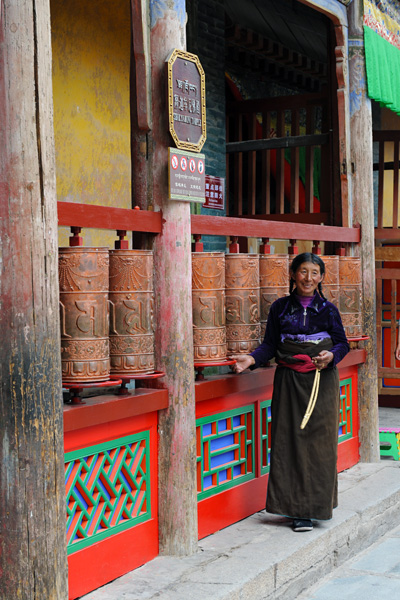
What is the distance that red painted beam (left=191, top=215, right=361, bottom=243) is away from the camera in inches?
183

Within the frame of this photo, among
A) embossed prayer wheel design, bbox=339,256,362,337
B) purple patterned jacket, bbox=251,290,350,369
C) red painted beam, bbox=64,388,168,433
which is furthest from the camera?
embossed prayer wheel design, bbox=339,256,362,337

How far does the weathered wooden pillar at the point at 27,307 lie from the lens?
304 centimetres

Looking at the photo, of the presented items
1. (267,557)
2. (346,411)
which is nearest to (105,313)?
(267,557)

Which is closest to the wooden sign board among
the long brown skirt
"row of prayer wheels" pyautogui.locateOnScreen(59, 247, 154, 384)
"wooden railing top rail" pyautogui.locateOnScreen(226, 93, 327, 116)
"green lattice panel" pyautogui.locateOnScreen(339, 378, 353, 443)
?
"row of prayer wheels" pyautogui.locateOnScreen(59, 247, 154, 384)

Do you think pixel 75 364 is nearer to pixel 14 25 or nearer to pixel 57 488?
pixel 57 488

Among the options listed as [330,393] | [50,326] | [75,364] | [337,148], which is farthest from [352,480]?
[50,326]

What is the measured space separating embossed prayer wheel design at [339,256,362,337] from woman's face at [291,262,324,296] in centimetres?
136

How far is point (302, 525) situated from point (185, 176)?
1.97m

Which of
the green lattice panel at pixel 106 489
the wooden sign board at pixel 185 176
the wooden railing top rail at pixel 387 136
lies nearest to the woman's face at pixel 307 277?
the wooden sign board at pixel 185 176

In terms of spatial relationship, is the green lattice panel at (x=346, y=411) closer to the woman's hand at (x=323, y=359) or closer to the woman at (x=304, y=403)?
the woman at (x=304, y=403)

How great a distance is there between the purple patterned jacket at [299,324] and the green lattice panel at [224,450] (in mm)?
372

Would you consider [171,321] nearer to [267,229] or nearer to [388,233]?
[267,229]

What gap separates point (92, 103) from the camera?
669cm

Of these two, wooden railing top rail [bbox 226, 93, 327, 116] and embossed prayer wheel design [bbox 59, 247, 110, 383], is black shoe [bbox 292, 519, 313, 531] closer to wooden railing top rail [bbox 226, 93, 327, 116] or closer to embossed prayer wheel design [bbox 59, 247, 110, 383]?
Answer: embossed prayer wheel design [bbox 59, 247, 110, 383]
